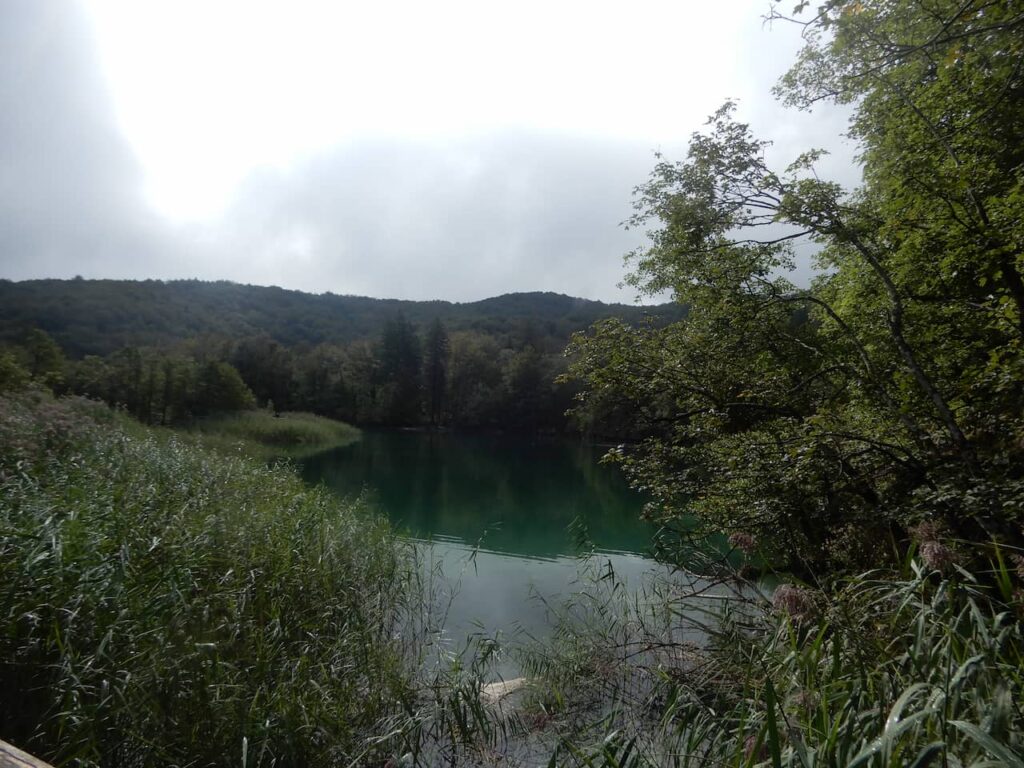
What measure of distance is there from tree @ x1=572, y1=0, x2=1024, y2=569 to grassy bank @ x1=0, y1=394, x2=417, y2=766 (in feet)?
10.8

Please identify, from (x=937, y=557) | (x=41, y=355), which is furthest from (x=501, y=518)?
(x=41, y=355)

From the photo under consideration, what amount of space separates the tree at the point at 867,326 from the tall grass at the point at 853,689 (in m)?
1.16

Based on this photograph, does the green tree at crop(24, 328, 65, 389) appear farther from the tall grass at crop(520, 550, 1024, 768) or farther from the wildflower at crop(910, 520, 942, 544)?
the wildflower at crop(910, 520, 942, 544)

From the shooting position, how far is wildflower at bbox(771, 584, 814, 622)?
3.23m

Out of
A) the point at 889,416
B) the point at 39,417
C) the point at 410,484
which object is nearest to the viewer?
the point at 889,416

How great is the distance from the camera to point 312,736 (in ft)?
11.9

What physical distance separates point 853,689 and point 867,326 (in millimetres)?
4197

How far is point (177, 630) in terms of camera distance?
12.2 feet

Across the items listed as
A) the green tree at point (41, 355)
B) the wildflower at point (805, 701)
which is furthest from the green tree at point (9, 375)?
the wildflower at point (805, 701)

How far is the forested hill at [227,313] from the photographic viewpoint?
2029 inches

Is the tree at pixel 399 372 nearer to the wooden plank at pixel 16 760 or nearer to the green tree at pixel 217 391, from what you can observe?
the green tree at pixel 217 391

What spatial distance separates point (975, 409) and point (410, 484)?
731 inches

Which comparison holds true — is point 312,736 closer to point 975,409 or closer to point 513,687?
point 513,687

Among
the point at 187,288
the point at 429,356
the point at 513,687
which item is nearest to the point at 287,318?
the point at 187,288
